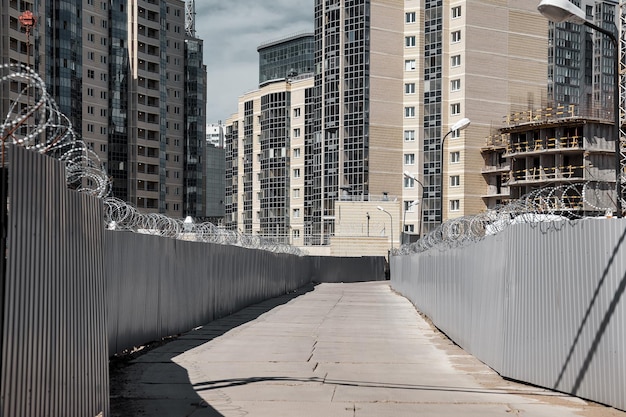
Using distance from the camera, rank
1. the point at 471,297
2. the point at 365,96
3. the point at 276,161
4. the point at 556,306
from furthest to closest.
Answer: the point at 276,161, the point at 365,96, the point at 471,297, the point at 556,306

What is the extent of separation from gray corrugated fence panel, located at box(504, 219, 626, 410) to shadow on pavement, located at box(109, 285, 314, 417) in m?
4.14

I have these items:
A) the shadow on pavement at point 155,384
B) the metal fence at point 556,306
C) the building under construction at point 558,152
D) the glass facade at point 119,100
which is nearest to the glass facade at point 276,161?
the glass facade at point 119,100

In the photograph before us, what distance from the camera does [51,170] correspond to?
6.60 m

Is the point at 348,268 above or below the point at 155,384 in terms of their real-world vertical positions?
below

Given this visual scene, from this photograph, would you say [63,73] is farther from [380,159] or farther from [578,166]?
[578,166]

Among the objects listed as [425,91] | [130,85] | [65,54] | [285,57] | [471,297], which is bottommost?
[471,297]

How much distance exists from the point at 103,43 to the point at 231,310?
279 feet

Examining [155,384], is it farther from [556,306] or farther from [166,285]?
[166,285]

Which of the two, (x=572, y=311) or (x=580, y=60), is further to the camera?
(x=580, y=60)

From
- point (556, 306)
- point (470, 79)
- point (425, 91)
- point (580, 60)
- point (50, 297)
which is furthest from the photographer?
point (580, 60)

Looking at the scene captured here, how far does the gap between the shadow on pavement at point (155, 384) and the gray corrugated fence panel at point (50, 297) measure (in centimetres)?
111

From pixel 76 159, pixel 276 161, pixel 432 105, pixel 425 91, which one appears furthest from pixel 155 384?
pixel 276 161

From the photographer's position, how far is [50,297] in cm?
671

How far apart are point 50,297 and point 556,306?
20.8 feet
